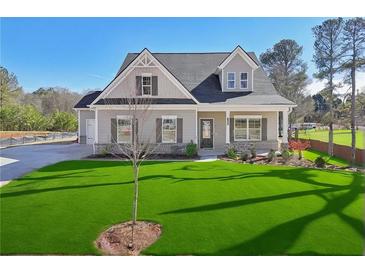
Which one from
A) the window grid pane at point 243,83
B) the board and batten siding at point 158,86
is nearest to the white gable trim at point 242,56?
the window grid pane at point 243,83

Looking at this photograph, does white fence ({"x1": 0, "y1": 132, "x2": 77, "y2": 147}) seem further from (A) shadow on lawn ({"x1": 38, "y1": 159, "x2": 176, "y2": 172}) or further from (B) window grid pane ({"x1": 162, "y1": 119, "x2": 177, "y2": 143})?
(B) window grid pane ({"x1": 162, "y1": 119, "x2": 177, "y2": 143})

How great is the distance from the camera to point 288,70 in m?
40.9

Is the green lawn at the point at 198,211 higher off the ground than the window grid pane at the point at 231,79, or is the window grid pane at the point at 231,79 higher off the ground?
the window grid pane at the point at 231,79

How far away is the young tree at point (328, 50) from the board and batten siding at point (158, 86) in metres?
13.9

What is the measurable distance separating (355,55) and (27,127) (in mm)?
41016

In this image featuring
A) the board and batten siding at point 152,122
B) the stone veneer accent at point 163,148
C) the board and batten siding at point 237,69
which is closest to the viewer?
the stone veneer accent at point 163,148

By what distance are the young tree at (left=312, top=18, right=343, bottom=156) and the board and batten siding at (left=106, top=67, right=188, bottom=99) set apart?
13.9 metres

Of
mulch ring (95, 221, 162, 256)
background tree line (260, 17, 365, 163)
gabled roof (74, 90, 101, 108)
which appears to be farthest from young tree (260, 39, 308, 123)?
mulch ring (95, 221, 162, 256)

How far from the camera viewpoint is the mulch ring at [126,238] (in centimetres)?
579

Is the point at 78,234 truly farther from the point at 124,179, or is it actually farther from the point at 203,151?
the point at 203,151

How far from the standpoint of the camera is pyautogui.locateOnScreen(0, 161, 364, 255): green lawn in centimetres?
577

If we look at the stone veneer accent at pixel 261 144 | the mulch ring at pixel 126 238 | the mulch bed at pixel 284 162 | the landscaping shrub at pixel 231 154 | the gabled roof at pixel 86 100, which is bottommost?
the mulch ring at pixel 126 238

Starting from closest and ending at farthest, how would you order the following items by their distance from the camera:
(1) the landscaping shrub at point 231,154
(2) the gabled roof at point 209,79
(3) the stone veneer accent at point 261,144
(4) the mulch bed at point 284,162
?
(4) the mulch bed at point 284,162 < (1) the landscaping shrub at point 231,154 < (3) the stone veneer accent at point 261,144 < (2) the gabled roof at point 209,79

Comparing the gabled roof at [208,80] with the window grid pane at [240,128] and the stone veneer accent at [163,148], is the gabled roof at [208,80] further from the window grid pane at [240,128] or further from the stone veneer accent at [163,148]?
the stone veneer accent at [163,148]
